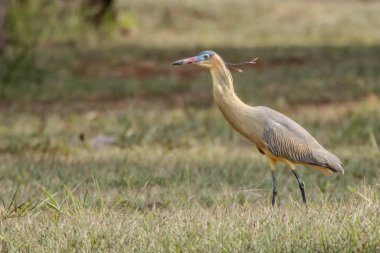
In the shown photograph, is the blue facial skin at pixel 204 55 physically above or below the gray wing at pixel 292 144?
above

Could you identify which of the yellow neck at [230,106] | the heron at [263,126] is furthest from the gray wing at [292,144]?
the yellow neck at [230,106]

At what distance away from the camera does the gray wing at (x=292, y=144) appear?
489 centimetres

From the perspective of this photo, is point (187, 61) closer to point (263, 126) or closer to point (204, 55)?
point (204, 55)

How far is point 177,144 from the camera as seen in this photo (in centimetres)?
867

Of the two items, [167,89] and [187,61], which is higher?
[187,61]

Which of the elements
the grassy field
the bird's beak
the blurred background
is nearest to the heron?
the bird's beak

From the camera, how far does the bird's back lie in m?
4.89

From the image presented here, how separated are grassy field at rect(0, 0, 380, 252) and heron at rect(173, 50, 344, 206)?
0.88 feet

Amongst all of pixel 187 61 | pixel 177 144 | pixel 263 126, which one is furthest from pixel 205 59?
pixel 177 144

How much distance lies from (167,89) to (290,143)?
8520 mm

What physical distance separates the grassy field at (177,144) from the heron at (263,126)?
0.27m

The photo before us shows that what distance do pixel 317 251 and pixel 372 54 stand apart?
43.9 ft

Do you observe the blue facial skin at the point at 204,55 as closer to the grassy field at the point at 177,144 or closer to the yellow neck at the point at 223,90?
the yellow neck at the point at 223,90

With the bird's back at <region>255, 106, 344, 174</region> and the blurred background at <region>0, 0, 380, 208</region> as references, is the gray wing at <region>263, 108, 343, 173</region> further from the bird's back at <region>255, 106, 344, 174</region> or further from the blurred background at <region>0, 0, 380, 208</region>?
the blurred background at <region>0, 0, 380, 208</region>
